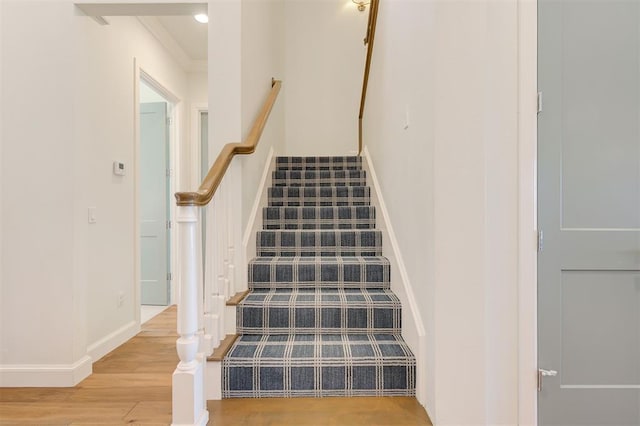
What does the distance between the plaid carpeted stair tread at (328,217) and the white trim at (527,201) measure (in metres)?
1.40

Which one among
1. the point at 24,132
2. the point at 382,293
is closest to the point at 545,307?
the point at 382,293

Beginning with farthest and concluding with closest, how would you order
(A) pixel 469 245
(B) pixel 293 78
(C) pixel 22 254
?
(B) pixel 293 78 < (C) pixel 22 254 < (A) pixel 469 245

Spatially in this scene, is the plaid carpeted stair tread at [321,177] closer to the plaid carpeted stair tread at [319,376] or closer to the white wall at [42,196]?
the white wall at [42,196]

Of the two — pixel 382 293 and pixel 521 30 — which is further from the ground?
pixel 521 30

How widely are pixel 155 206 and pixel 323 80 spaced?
2619 mm

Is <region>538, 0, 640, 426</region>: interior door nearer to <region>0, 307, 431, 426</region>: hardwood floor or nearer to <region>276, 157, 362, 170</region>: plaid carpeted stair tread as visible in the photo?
<region>0, 307, 431, 426</region>: hardwood floor

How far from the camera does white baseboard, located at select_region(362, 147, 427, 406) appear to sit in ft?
4.94

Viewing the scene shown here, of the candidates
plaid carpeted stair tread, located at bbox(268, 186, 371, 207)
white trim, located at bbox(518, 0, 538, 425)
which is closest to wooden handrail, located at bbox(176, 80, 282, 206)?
plaid carpeted stair tread, located at bbox(268, 186, 371, 207)

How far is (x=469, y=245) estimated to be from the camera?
1353mm

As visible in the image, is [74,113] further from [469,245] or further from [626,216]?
[626,216]

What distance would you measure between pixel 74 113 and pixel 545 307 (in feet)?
8.74

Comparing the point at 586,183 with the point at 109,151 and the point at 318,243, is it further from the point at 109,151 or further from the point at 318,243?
the point at 109,151

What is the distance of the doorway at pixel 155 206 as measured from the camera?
11.9 feet

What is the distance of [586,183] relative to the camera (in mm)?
1413
